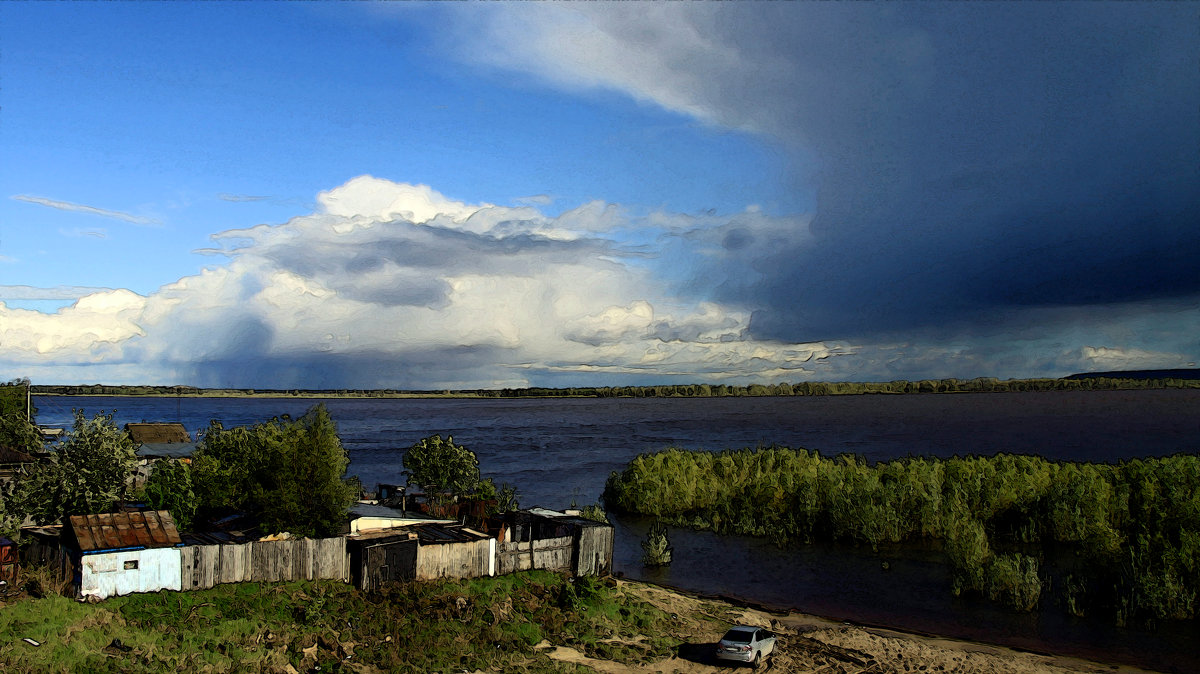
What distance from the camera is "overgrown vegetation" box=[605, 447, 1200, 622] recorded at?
32219 millimetres

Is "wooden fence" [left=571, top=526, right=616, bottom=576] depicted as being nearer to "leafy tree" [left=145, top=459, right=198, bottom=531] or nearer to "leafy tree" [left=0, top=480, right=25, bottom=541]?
"leafy tree" [left=145, top=459, right=198, bottom=531]

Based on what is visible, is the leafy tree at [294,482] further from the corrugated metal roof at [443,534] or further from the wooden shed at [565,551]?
the wooden shed at [565,551]

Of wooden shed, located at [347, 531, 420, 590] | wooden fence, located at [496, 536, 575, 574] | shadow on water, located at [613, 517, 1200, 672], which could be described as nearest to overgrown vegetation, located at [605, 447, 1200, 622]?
shadow on water, located at [613, 517, 1200, 672]

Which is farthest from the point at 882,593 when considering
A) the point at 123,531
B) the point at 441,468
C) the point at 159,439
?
the point at 159,439

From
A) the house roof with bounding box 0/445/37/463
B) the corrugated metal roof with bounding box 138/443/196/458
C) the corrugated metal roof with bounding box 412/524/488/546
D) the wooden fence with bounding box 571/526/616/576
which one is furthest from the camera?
the corrugated metal roof with bounding box 138/443/196/458

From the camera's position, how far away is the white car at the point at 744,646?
23.9 m

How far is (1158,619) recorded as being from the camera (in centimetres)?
3120

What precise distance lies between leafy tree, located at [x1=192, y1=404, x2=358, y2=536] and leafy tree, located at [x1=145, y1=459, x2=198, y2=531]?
1.19 metres

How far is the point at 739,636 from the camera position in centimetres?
2452

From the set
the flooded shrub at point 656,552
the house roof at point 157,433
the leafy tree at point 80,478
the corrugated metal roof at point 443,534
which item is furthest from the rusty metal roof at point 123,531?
the house roof at point 157,433

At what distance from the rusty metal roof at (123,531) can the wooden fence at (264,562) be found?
1031 mm

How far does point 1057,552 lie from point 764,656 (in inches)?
1113

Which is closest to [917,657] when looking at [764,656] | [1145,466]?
[764,656]

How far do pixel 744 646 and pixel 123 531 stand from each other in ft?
64.7
